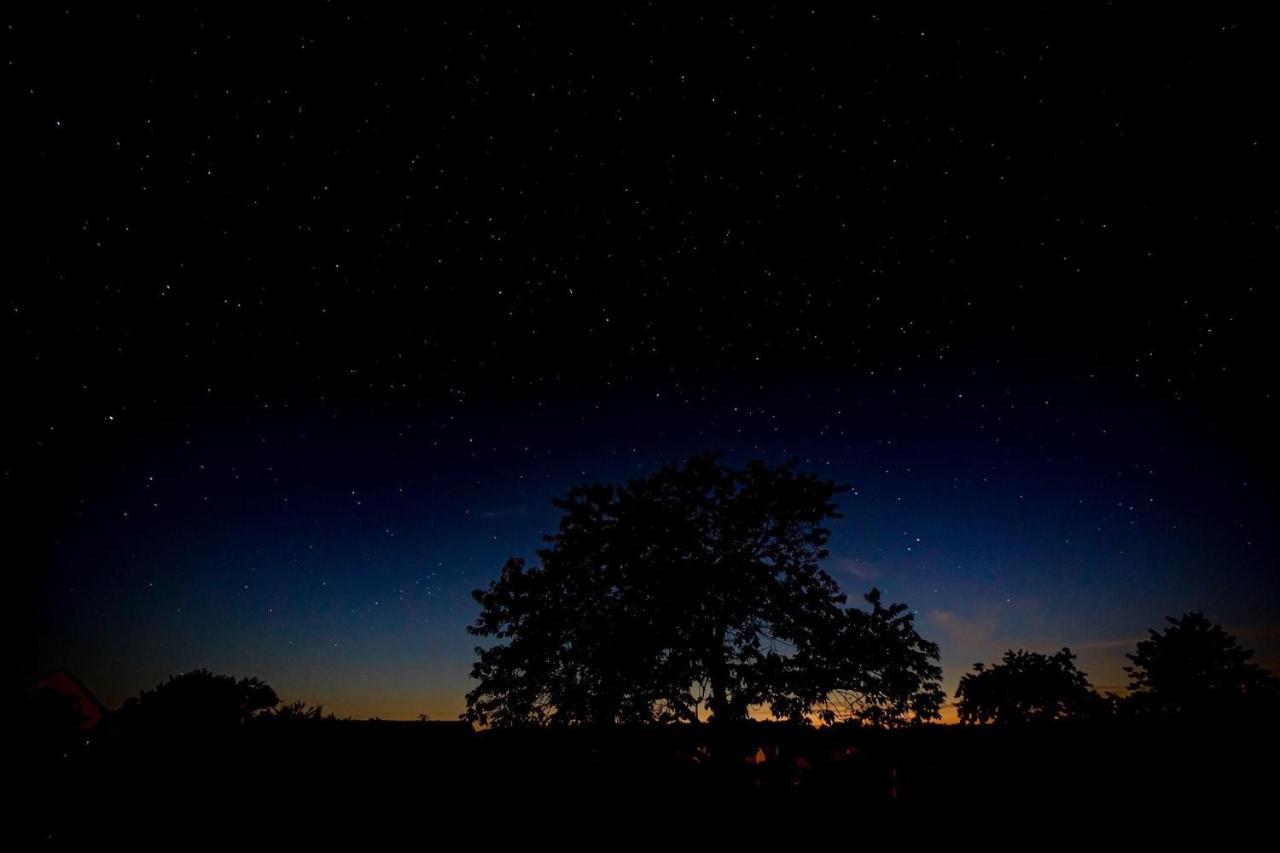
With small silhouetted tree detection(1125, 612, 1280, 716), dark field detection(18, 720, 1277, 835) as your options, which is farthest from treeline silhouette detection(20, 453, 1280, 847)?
small silhouetted tree detection(1125, 612, 1280, 716)

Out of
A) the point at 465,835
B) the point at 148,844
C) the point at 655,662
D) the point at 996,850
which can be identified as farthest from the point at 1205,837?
the point at 655,662

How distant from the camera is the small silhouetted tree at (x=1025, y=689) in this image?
4381 centimetres

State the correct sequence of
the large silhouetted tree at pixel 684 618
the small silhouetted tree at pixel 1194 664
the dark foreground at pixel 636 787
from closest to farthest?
the dark foreground at pixel 636 787 → the large silhouetted tree at pixel 684 618 → the small silhouetted tree at pixel 1194 664

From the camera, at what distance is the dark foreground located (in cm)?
459

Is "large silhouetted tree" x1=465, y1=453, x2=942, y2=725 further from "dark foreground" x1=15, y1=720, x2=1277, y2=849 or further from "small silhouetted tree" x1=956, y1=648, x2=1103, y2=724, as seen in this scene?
"small silhouetted tree" x1=956, y1=648, x2=1103, y2=724

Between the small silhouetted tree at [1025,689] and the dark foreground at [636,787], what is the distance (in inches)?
1878

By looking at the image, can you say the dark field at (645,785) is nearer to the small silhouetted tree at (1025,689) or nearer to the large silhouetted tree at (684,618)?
the large silhouetted tree at (684,618)

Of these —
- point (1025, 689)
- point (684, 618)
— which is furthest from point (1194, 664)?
point (684, 618)

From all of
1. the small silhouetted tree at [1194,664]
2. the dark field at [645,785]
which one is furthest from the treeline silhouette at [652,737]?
the small silhouetted tree at [1194,664]

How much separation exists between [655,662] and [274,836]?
806cm

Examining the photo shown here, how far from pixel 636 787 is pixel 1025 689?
54.0 metres

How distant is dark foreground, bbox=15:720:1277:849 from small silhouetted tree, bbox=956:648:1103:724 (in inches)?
1878

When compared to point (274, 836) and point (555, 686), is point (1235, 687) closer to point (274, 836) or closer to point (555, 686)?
point (555, 686)

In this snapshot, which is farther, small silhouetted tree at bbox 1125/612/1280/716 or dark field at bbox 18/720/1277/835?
small silhouetted tree at bbox 1125/612/1280/716
